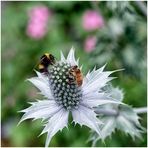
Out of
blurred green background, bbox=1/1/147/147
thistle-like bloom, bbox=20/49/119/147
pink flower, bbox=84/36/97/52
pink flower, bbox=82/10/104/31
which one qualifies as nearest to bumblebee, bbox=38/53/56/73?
thistle-like bloom, bbox=20/49/119/147

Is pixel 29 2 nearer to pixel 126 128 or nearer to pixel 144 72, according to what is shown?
pixel 144 72

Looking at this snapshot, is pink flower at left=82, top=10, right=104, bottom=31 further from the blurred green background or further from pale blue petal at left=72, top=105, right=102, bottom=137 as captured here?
pale blue petal at left=72, top=105, right=102, bottom=137

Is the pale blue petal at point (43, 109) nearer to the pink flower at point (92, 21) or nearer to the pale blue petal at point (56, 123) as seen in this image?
the pale blue petal at point (56, 123)

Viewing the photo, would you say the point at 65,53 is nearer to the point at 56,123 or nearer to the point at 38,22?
the point at 38,22

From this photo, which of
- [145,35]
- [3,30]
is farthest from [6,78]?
[145,35]

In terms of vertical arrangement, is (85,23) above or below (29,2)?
below

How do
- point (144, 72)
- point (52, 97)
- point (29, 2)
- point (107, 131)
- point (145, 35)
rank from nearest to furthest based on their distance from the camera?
point (52, 97)
point (107, 131)
point (144, 72)
point (145, 35)
point (29, 2)
